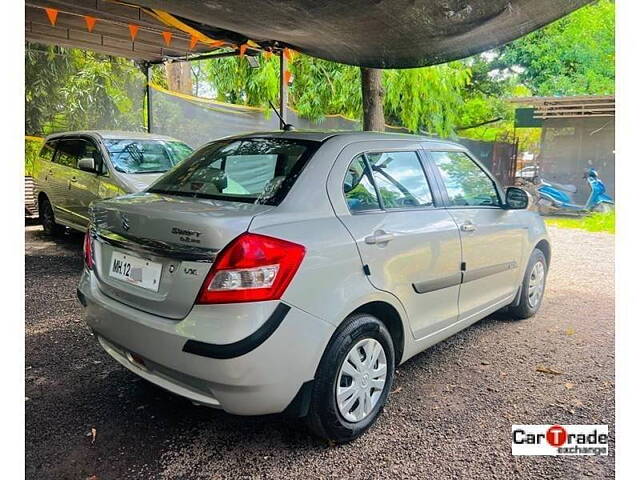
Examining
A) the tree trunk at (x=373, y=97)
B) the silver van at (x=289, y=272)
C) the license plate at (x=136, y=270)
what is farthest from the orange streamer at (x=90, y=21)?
the license plate at (x=136, y=270)

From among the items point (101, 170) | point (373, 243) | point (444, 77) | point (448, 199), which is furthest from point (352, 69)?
point (373, 243)

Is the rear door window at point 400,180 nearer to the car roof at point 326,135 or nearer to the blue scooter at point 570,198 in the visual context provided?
the car roof at point 326,135

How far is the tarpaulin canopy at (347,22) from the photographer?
164 inches

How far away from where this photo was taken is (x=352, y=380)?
2.46 metres

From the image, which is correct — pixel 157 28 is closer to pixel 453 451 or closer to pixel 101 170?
pixel 101 170

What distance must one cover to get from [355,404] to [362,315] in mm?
454

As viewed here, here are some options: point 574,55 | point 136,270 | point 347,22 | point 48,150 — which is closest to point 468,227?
point 136,270

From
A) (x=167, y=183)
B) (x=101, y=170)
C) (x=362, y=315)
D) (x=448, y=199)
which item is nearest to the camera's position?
(x=362, y=315)

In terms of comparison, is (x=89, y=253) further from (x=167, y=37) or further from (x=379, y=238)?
(x=167, y=37)

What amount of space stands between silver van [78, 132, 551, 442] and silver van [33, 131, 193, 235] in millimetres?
3239

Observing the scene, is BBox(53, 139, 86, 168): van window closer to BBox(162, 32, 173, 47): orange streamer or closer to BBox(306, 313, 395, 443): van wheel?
BBox(162, 32, 173, 47): orange streamer

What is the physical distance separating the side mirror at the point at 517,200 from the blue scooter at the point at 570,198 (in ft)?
27.1

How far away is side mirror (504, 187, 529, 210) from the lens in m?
3.71

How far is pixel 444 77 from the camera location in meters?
10.9
